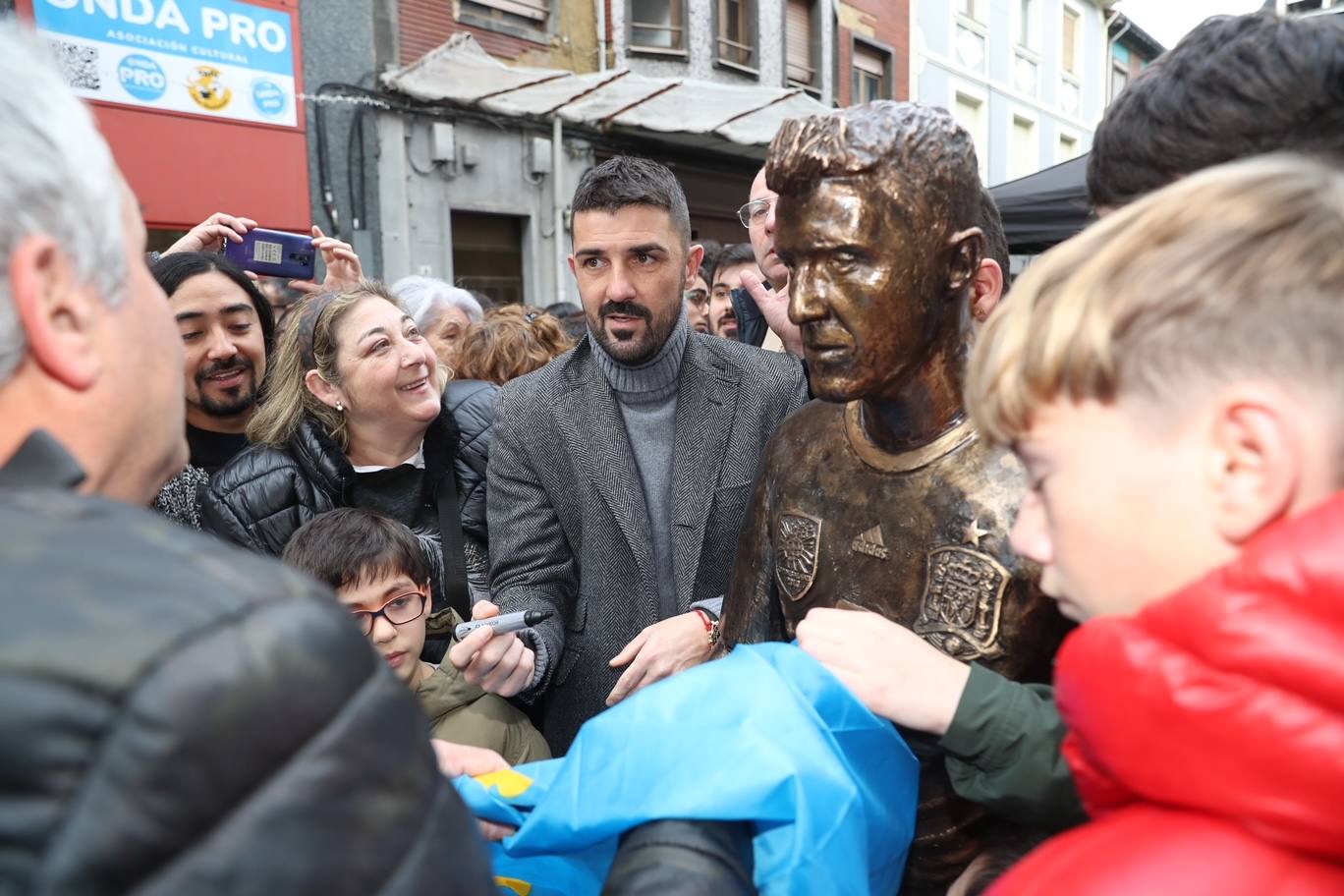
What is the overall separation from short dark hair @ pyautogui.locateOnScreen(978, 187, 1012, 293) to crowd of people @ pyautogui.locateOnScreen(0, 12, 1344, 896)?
0.06ft

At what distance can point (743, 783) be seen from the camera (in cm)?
99

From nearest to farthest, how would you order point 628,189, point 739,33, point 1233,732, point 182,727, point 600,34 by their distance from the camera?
point 182,727
point 1233,732
point 628,189
point 600,34
point 739,33

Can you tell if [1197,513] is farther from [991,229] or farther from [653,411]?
[653,411]

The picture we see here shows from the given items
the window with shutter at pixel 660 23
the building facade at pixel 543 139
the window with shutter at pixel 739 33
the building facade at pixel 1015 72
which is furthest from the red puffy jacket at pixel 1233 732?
the building facade at pixel 1015 72

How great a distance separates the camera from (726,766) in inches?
39.6

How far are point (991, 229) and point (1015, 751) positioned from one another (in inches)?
32.2

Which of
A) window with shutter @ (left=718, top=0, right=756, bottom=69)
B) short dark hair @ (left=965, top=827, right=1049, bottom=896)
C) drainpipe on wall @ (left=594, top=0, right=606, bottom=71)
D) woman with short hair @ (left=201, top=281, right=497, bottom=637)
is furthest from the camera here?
window with shutter @ (left=718, top=0, right=756, bottom=69)

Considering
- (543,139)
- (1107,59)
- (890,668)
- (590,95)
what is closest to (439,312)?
(890,668)

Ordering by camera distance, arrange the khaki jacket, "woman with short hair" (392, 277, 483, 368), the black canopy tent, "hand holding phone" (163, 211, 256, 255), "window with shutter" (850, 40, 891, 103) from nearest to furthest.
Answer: the khaki jacket, "hand holding phone" (163, 211, 256, 255), "woman with short hair" (392, 277, 483, 368), the black canopy tent, "window with shutter" (850, 40, 891, 103)

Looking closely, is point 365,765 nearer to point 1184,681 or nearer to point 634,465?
point 1184,681

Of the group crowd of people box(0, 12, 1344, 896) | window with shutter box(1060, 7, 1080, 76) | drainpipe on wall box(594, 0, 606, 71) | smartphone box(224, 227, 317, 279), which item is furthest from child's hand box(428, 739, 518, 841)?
window with shutter box(1060, 7, 1080, 76)

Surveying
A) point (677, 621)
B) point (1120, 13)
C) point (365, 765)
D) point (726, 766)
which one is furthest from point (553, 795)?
point (1120, 13)

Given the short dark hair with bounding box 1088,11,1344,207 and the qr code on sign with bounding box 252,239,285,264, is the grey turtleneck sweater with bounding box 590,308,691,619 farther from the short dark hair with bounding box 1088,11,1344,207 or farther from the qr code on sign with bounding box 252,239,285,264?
the qr code on sign with bounding box 252,239,285,264

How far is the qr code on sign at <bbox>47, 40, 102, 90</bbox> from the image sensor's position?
6555mm
